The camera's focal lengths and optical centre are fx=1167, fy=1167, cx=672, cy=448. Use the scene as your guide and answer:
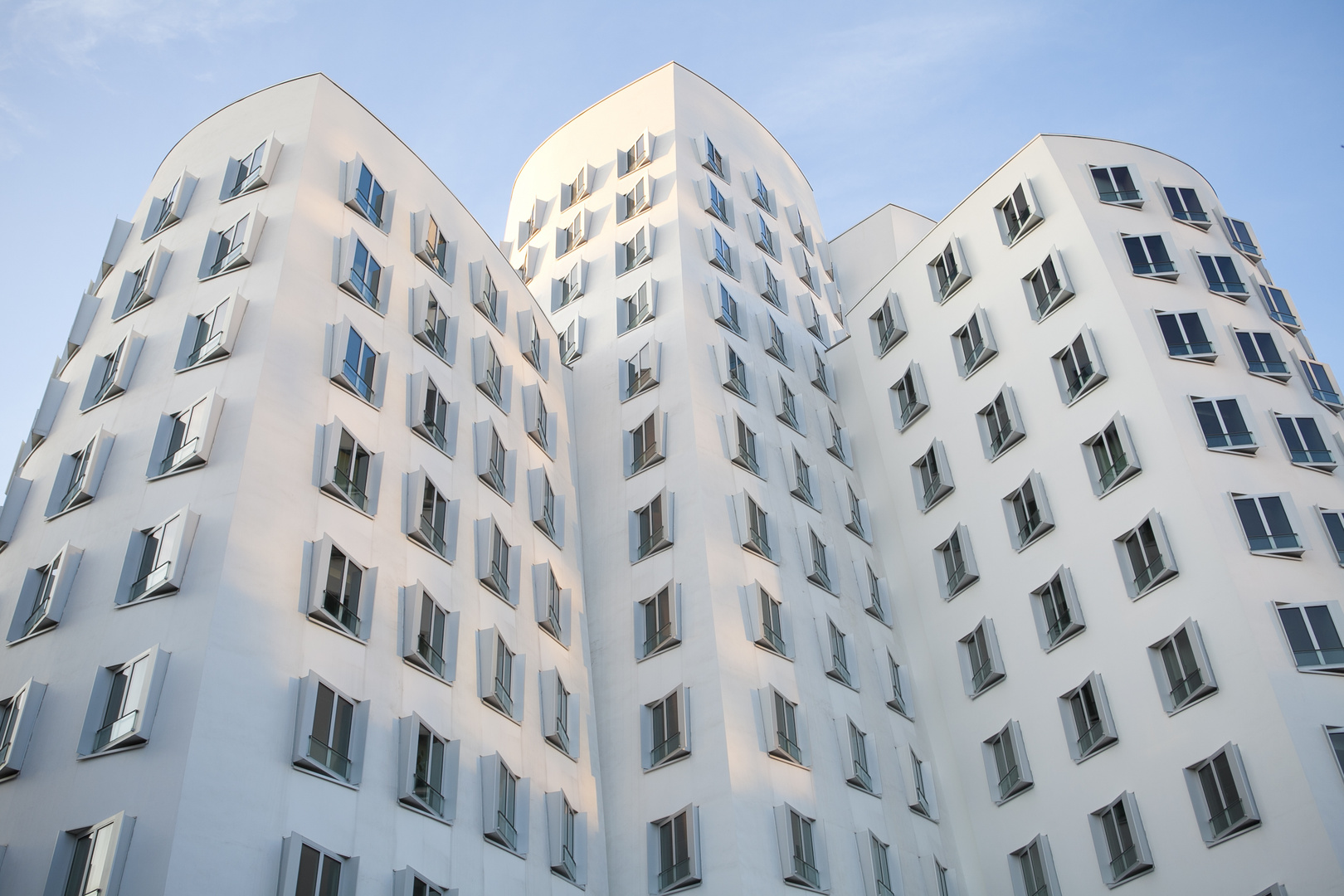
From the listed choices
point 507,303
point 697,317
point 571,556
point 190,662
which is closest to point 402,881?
point 190,662

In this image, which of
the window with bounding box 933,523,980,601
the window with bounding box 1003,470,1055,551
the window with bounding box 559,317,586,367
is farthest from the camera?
the window with bounding box 559,317,586,367

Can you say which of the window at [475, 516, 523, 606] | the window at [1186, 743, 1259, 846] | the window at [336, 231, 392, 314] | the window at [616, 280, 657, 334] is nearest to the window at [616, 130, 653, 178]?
the window at [616, 280, 657, 334]

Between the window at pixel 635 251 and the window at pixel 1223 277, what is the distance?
2000 centimetres

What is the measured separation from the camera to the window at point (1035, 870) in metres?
31.1

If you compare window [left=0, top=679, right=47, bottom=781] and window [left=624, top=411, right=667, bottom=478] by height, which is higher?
window [left=624, top=411, right=667, bottom=478]

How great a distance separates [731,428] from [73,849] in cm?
2374

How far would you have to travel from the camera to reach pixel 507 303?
40.2 meters

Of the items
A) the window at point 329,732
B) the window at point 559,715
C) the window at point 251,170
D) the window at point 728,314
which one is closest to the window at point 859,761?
the window at point 559,715

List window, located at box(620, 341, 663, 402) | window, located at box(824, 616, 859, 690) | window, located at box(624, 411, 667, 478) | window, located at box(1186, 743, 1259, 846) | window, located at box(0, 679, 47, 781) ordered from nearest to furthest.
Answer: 1. window, located at box(0, 679, 47, 781)
2. window, located at box(1186, 743, 1259, 846)
3. window, located at box(824, 616, 859, 690)
4. window, located at box(624, 411, 667, 478)
5. window, located at box(620, 341, 663, 402)

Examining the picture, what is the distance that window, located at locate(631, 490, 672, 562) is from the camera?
35906 mm

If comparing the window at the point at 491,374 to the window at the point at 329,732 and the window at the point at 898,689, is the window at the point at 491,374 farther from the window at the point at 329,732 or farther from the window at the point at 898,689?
the window at the point at 898,689

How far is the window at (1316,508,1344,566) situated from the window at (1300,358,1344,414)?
551 centimetres

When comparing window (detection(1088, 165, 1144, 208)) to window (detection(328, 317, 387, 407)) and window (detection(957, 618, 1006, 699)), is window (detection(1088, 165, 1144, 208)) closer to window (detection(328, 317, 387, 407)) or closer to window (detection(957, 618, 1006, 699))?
window (detection(957, 618, 1006, 699))

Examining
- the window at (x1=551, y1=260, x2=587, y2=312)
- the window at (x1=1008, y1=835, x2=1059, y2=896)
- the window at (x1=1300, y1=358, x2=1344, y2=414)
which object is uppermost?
the window at (x1=551, y1=260, x2=587, y2=312)
